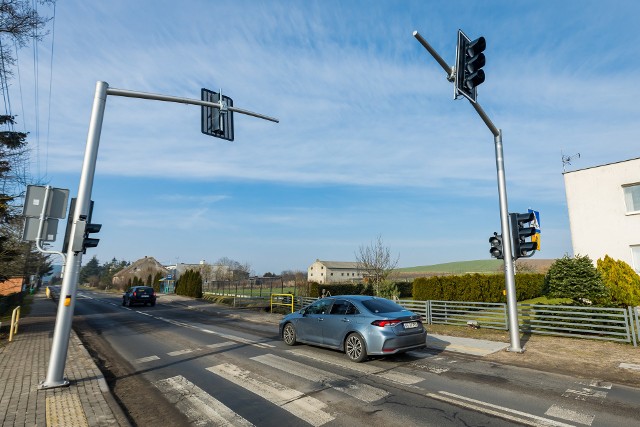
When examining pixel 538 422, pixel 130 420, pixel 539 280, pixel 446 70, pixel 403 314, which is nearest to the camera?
pixel 538 422

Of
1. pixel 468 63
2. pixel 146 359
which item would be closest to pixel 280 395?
pixel 146 359

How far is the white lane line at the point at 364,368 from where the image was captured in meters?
6.98

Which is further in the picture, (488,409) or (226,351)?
(226,351)

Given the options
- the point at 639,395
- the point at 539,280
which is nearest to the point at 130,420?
the point at 639,395

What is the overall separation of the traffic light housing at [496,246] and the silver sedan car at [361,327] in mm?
3287

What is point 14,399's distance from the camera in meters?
5.79

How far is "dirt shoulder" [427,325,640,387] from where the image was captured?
294 inches

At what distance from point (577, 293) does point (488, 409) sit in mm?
10935

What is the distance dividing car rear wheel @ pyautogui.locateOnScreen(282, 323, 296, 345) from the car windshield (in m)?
2.74

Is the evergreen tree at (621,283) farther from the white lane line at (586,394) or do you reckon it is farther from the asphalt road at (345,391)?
the white lane line at (586,394)

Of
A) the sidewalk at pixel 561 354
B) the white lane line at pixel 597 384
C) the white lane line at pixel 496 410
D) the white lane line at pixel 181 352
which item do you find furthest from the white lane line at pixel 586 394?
the white lane line at pixel 181 352

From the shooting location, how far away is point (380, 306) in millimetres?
8766

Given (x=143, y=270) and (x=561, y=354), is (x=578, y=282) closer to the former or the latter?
(x=561, y=354)

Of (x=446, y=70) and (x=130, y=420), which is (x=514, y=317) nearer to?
(x=446, y=70)
